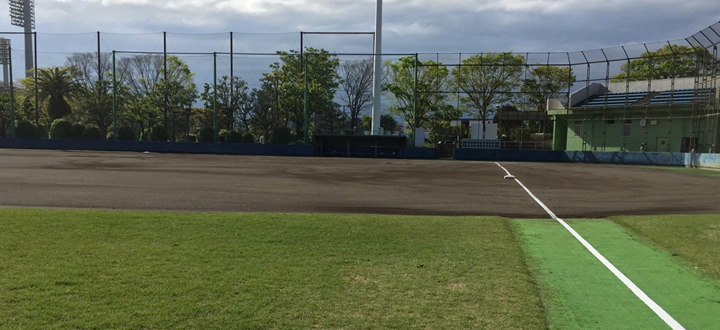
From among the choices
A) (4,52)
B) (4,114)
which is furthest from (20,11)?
(4,114)

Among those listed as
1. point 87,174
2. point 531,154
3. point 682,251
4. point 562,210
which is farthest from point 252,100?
point 682,251

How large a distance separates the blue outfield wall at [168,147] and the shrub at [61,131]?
2195 millimetres

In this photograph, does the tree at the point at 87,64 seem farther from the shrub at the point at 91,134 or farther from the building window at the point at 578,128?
the building window at the point at 578,128

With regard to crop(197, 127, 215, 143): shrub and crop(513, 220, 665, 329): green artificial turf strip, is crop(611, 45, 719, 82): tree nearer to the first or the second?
crop(197, 127, 215, 143): shrub

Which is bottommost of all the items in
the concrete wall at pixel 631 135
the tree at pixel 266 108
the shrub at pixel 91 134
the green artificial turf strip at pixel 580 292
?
the green artificial turf strip at pixel 580 292

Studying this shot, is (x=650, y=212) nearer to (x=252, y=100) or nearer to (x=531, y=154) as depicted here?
(x=531, y=154)

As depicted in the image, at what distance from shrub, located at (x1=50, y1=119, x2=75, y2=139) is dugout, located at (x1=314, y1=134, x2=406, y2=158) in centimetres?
2853

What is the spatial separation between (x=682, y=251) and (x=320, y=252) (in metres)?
5.68

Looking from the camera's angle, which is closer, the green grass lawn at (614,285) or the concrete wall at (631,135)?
the green grass lawn at (614,285)

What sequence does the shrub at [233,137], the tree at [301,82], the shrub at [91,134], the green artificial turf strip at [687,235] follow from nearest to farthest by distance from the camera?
the green artificial turf strip at [687,235] → the shrub at [233,137] → the shrub at [91,134] → the tree at [301,82]

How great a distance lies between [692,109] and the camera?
38.7 metres

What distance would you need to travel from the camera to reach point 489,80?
5953cm

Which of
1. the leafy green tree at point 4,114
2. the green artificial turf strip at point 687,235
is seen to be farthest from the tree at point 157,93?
the green artificial turf strip at point 687,235

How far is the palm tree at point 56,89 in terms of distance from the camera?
62.6 metres
